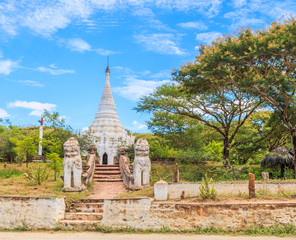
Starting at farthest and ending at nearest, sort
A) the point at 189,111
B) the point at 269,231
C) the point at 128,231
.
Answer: the point at 189,111
the point at 128,231
the point at 269,231

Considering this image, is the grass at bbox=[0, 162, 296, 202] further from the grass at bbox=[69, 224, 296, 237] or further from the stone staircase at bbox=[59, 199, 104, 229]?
the grass at bbox=[69, 224, 296, 237]

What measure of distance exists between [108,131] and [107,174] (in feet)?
31.2

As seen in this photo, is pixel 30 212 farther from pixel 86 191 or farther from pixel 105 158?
pixel 105 158

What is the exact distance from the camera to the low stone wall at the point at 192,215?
916cm

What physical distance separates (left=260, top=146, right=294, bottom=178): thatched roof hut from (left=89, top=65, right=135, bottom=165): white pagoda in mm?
9311

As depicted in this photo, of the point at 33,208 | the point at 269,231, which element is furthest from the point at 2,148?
the point at 269,231

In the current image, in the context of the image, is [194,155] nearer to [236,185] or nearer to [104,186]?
[104,186]

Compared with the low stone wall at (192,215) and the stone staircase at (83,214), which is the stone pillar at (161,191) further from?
the stone staircase at (83,214)

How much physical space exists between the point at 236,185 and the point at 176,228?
264 cm

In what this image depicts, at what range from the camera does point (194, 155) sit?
20094 mm

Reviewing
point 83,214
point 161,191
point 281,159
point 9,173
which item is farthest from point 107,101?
point 161,191

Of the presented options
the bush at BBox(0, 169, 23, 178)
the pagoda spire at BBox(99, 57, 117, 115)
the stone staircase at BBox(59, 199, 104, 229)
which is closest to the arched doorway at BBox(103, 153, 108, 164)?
the pagoda spire at BBox(99, 57, 117, 115)

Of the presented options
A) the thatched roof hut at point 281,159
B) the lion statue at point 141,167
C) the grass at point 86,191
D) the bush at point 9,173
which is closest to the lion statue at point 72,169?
the grass at point 86,191

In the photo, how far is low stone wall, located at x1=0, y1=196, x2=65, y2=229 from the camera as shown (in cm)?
1012
